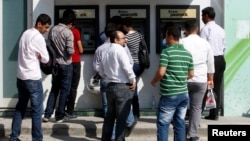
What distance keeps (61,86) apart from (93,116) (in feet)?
3.24

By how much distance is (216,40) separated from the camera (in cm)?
886

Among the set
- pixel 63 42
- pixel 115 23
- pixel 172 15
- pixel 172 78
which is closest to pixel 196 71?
pixel 172 78

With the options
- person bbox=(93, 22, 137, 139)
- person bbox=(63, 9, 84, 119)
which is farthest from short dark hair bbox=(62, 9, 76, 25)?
person bbox=(93, 22, 137, 139)

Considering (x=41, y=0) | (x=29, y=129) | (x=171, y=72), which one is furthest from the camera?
(x=41, y=0)

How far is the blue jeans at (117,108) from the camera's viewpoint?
7285mm

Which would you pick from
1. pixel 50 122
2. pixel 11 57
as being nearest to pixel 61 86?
pixel 50 122

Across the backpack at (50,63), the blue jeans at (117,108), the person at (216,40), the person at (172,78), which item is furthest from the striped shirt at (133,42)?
the person at (172,78)

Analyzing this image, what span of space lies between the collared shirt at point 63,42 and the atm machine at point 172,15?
162cm

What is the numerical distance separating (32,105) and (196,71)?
93.1 inches

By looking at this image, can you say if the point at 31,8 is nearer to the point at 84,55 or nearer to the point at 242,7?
the point at 84,55

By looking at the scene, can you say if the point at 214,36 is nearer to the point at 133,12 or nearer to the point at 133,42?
the point at 133,42

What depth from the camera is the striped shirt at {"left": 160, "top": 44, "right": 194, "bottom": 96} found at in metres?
6.91

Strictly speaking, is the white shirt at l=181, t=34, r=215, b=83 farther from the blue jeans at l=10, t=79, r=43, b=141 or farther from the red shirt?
the blue jeans at l=10, t=79, r=43, b=141

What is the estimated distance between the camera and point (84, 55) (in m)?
9.34
